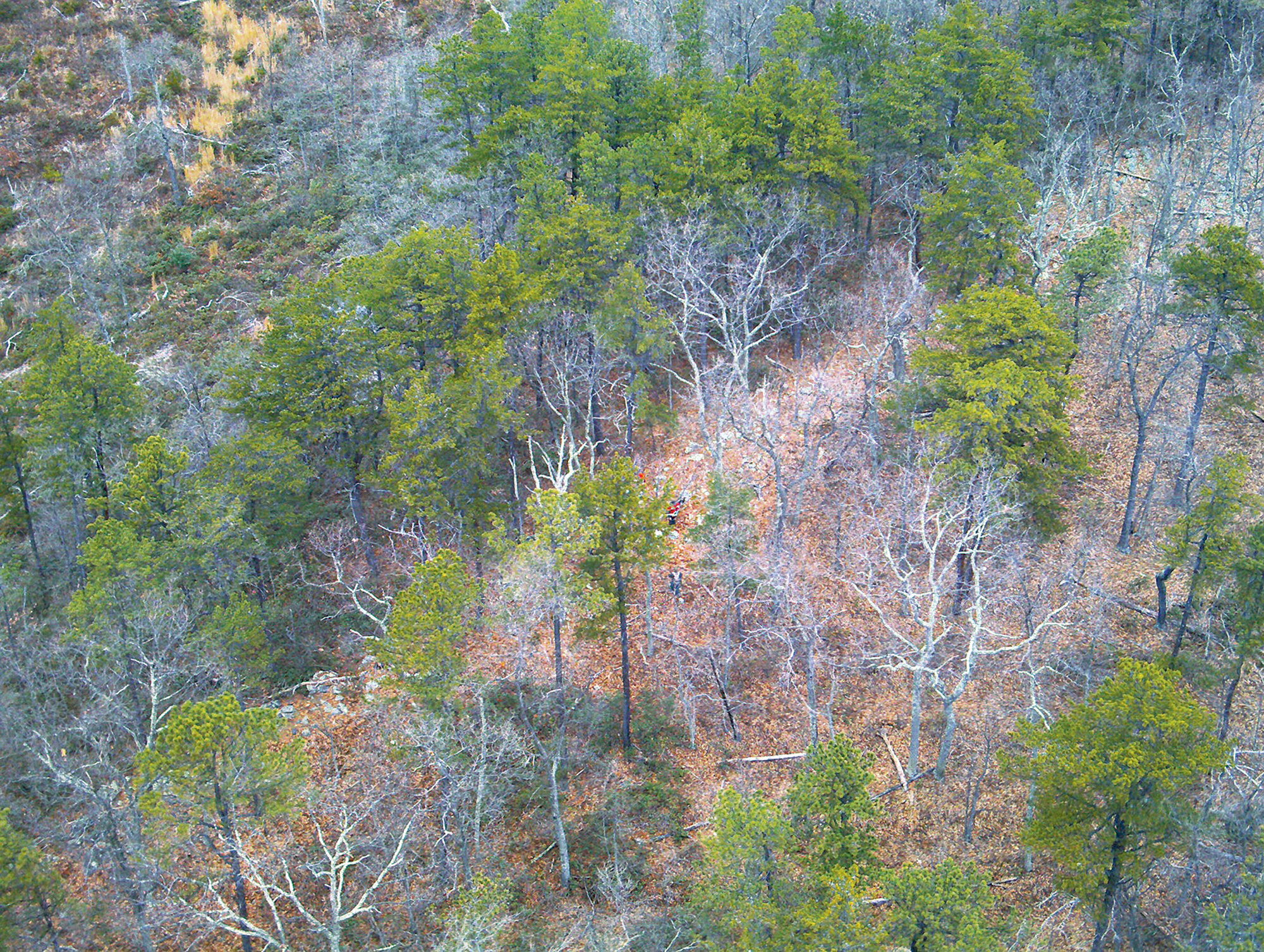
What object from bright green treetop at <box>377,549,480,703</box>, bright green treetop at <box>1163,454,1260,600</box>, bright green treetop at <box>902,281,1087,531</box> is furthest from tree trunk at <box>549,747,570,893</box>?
bright green treetop at <box>1163,454,1260,600</box>

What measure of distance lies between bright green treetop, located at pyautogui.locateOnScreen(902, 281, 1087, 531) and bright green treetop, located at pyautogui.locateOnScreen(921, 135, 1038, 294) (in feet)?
15.7

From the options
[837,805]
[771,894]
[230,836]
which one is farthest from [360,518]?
[837,805]

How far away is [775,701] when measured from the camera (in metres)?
30.1

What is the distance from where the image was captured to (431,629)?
22.0 metres

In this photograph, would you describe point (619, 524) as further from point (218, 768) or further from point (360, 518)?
point (360, 518)

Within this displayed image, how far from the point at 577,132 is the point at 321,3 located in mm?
35036

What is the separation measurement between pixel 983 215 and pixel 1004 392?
8892mm

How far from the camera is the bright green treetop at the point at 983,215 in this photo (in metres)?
31.7

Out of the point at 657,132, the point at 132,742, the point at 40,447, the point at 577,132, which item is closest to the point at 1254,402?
the point at 657,132

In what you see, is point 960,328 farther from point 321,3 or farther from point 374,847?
point 321,3

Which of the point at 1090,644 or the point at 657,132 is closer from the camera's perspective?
the point at 1090,644

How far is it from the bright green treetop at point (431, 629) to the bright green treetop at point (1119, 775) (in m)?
12.8

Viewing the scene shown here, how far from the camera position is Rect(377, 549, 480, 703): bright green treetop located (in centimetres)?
2195

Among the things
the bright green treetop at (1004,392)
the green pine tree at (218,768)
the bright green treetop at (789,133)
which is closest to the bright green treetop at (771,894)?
the green pine tree at (218,768)
